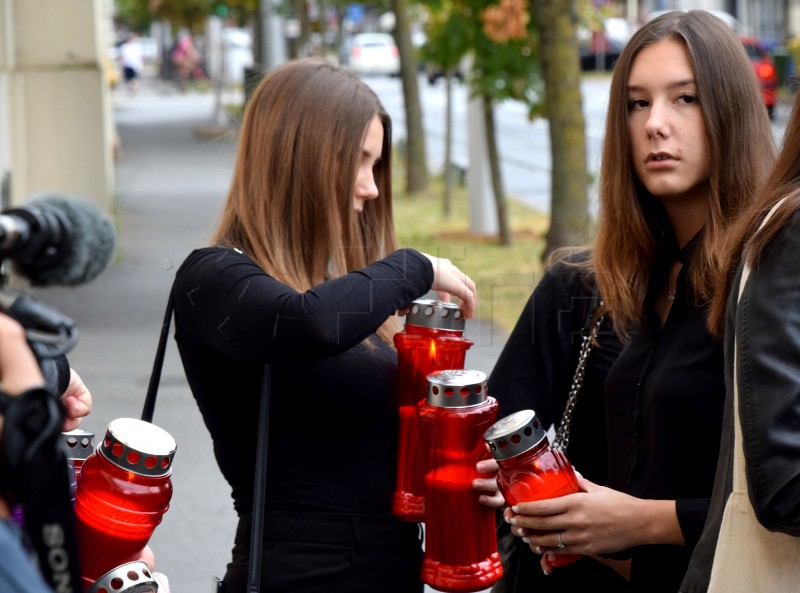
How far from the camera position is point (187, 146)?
24.8m

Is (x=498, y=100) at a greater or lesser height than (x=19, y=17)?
lesser

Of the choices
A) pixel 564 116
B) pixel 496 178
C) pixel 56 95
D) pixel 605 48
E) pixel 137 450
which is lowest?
pixel 496 178

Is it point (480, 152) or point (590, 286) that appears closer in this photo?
point (590, 286)

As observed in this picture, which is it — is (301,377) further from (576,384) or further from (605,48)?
(605,48)

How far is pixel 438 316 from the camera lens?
258 centimetres

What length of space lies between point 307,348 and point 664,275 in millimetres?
856

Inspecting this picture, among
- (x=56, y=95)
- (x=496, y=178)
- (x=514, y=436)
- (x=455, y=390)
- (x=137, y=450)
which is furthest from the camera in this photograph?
(x=496, y=178)

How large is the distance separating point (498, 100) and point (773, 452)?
10.4m

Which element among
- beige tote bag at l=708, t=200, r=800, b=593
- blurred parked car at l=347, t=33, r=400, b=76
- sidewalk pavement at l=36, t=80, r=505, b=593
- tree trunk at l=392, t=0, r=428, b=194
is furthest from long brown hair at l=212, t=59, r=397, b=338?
blurred parked car at l=347, t=33, r=400, b=76

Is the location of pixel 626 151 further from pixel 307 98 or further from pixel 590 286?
pixel 307 98

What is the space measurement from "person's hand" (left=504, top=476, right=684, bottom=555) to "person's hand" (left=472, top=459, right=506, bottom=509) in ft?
0.19

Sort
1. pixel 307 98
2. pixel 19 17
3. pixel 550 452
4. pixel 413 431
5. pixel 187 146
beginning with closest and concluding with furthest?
pixel 550 452 < pixel 413 431 < pixel 307 98 < pixel 19 17 < pixel 187 146

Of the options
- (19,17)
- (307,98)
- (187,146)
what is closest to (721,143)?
(307,98)

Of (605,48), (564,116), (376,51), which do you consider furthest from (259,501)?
(376,51)
